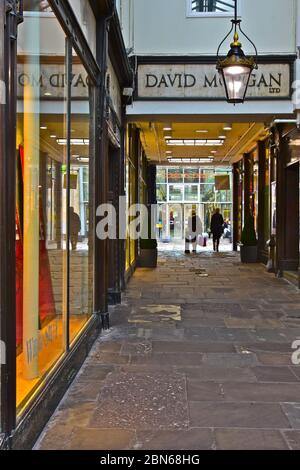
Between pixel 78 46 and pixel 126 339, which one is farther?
pixel 126 339

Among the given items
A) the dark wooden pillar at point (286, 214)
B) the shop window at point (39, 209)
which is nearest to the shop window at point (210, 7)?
the dark wooden pillar at point (286, 214)

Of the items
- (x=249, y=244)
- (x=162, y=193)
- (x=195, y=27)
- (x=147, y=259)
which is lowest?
(x=147, y=259)

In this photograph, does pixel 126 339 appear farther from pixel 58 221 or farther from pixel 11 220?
pixel 11 220

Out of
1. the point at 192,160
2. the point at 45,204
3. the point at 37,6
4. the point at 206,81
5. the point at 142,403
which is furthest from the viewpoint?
the point at 192,160

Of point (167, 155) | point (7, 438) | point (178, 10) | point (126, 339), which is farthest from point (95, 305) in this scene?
point (167, 155)

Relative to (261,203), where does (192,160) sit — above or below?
above

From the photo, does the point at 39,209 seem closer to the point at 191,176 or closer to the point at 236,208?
the point at 236,208

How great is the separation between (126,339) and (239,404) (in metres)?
2.54

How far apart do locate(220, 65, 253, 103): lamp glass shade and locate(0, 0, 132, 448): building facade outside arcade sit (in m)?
1.77

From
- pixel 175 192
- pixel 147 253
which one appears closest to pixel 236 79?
pixel 147 253

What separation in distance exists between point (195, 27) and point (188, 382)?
762cm

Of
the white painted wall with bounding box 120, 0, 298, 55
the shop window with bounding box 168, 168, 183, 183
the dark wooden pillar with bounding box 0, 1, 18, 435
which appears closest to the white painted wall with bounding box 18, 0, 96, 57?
the dark wooden pillar with bounding box 0, 1, 18, 435

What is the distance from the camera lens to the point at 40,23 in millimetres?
4332

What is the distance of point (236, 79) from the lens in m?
8.00
